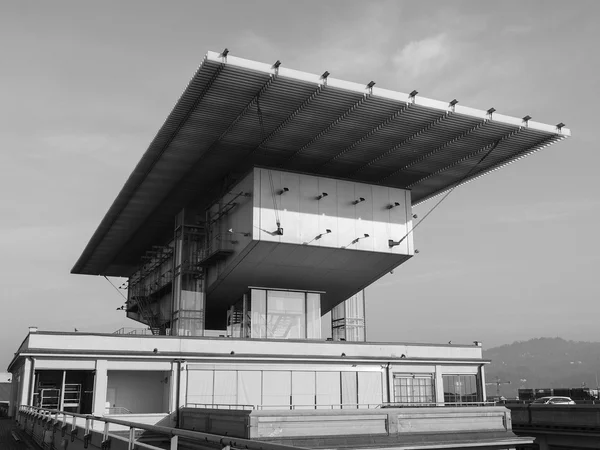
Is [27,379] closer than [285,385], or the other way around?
[27,379]

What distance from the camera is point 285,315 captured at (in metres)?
52.2

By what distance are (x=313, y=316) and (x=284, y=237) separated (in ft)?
32.7

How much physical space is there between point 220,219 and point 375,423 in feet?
86.6

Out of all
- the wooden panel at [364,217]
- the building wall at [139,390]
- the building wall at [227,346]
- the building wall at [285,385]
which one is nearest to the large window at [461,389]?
the building wall at [227,346]

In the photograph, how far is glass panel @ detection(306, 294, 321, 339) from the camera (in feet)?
170

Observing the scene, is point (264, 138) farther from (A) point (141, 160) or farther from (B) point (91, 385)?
(B) point (91, 385)

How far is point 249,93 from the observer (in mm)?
36344

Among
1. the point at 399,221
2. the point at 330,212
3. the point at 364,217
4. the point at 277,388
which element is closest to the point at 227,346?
the point at 277,388

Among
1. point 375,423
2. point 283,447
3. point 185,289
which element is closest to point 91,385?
point 185,289

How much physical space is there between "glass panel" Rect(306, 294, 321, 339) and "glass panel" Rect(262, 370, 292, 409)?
7.49 metres

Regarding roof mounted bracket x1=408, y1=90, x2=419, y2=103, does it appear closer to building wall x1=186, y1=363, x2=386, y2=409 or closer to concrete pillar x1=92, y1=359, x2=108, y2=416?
building wall x1=186, y1=363, x2=386, y2=409

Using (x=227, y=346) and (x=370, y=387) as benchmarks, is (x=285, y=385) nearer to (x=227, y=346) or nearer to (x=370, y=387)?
(x=227, y=346)

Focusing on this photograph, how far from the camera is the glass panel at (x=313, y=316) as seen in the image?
51.8 meters

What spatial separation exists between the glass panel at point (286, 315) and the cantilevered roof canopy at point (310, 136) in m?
10.2
